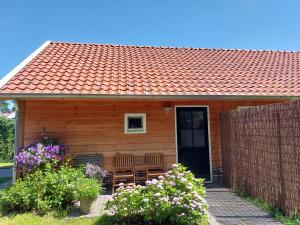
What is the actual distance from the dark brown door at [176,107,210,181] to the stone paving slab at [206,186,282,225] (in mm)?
1459

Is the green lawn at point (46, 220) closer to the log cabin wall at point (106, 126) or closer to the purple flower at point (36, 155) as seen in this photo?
the purple flower at point (36, 155)

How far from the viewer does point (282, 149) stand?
479 cm

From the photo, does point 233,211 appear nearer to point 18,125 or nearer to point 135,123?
point 135,123

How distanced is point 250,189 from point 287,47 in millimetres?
9269

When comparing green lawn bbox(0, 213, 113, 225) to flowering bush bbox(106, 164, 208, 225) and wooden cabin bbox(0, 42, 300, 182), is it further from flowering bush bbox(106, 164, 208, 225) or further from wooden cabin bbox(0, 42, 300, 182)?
wooden cabin bbox(0, 42, 300, 182)

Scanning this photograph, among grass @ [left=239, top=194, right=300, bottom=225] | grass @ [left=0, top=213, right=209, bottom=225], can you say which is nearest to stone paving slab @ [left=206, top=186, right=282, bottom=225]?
grass @ [left=239, top=194, right=300, bottom=225]

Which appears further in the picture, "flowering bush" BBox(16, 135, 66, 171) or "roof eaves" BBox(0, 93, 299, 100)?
"roof eaves" BBox(0, 93, 299, 100)

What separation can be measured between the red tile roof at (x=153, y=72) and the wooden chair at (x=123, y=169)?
1.78 metres

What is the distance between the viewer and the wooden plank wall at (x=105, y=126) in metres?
7.15

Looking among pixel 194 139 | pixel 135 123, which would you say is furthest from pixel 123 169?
pixel 194 139

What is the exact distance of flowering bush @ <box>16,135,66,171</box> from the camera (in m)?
6.04

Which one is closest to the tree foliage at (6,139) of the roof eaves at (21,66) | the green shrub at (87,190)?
the roof eaves at (21,66)

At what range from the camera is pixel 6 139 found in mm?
16391

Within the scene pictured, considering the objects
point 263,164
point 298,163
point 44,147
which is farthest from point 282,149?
point 44,147
